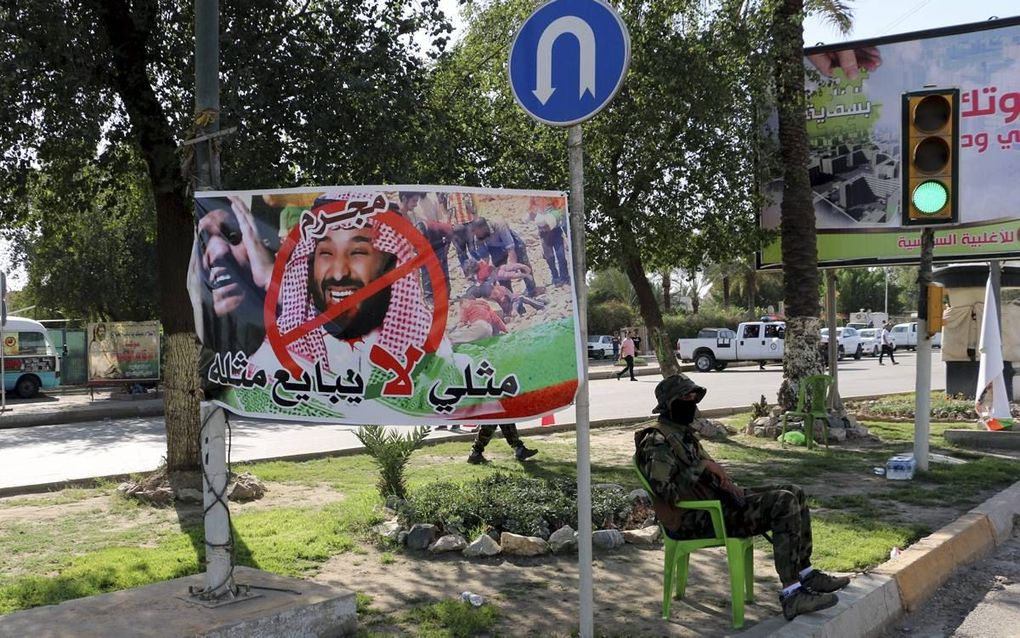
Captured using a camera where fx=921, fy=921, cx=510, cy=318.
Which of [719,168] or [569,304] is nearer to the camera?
[569,304]

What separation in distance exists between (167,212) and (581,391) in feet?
19.9

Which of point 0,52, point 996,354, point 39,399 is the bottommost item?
point 39,399

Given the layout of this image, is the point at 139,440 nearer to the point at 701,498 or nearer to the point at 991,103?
the point at 701,498

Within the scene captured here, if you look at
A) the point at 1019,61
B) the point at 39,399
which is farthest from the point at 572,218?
the point at 39,399

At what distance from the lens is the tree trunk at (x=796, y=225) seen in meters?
13.3

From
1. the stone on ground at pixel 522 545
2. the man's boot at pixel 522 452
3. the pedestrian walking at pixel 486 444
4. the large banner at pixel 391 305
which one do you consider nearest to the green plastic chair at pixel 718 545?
the large banner at pixel 391 305

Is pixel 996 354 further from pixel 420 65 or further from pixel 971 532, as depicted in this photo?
pixel 420 65

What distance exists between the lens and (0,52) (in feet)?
25.0

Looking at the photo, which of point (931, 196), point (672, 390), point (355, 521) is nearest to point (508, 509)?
point (355, 521)

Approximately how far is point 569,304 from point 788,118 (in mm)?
10797

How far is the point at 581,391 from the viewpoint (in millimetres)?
3953

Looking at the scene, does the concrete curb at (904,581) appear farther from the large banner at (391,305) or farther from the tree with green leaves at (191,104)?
the tree with green leaves at (191,104)

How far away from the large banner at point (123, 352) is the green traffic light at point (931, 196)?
1899 centimetres

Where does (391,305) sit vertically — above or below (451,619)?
above
